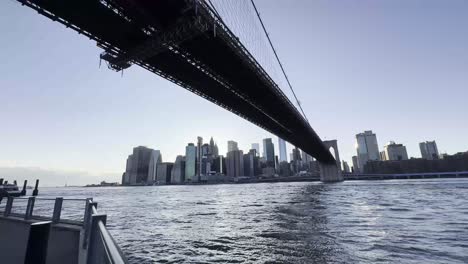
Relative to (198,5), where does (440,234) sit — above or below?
below

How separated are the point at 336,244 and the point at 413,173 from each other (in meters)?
146

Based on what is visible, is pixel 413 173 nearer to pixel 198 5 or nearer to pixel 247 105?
pixel 247 105

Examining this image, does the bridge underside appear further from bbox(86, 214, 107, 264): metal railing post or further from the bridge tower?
the bridge tower

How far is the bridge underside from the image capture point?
1369 cm

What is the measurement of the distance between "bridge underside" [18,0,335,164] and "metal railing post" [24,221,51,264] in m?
14.0

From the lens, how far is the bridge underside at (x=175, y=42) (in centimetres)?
Answer: 1369

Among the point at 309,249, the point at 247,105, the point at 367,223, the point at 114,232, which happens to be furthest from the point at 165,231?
the point at 247,105

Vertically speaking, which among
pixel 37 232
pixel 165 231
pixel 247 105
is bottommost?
pixel 165 231

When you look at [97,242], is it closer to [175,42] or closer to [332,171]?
[175,42]

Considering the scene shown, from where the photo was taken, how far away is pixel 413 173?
12306 centimetres

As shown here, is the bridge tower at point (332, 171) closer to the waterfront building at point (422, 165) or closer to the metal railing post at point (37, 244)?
the waterfront building at point (422, 165)

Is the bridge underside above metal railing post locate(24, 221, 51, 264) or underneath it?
above

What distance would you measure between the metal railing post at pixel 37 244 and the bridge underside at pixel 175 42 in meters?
14.0

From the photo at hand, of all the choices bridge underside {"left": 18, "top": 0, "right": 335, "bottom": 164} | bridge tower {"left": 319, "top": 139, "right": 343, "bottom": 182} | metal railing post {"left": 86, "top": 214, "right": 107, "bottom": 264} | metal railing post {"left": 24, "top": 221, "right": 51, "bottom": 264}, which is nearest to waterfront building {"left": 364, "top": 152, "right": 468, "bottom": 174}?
bridge tower {"left": 319, "top": 139, "right": 343, "bottom": 182}
